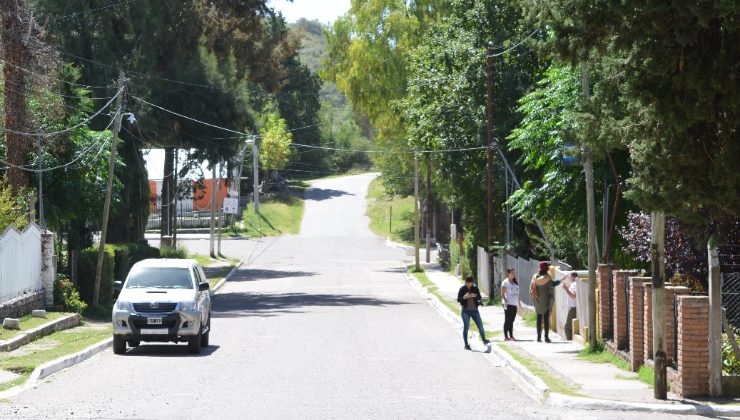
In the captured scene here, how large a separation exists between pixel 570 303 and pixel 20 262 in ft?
44.2

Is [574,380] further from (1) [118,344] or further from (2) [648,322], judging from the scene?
(1) [118,344]

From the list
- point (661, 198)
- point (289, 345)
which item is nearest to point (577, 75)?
point (289, 345)

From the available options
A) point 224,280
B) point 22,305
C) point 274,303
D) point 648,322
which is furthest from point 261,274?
point 648,322

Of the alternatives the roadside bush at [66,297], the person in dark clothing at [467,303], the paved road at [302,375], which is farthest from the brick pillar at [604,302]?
the roadside bush at [66,297]

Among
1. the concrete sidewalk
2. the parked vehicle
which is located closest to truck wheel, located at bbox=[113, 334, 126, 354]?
the parked vehicle

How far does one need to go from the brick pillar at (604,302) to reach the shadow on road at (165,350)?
7965 mm

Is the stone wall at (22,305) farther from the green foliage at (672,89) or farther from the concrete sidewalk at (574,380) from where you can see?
the green foliage at (672,89)

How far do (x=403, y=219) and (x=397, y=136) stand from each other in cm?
2899

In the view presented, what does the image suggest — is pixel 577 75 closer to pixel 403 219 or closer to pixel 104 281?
pixel 104 281

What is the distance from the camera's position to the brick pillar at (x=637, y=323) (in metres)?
18.8

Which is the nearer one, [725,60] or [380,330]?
[725,60]

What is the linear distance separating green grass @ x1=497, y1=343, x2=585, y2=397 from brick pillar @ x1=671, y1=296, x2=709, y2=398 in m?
1.49

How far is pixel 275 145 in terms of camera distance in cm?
10562

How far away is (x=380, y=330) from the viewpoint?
29.7 m
